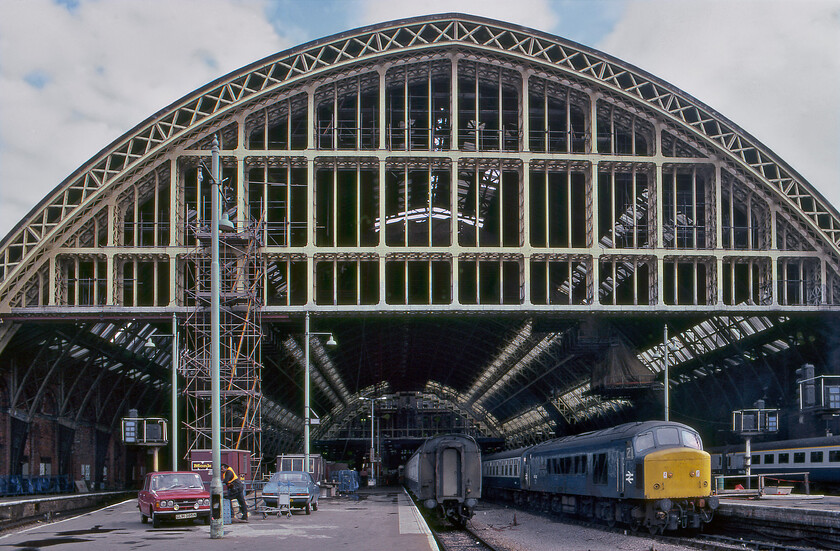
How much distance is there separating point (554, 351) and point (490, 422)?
1773 inches

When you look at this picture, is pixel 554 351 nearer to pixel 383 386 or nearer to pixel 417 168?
pixel 417 168

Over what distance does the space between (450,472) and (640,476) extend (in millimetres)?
7830

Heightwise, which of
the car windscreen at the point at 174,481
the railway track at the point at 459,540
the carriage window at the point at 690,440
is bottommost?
the railway track at the point at 459,540

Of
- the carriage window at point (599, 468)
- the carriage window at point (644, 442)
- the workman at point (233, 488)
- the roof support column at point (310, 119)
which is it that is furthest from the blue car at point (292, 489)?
the roof support column at point (310, 119)

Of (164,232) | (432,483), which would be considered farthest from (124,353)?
(432,483)

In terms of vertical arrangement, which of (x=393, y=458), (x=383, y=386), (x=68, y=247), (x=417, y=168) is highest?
(x=417, y=168)

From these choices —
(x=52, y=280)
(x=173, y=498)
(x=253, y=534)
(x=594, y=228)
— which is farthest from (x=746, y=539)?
(x=52, y=280)

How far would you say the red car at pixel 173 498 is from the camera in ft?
91.6

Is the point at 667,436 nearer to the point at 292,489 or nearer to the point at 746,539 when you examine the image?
the point at 746,539

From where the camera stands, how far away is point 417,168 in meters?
46.8

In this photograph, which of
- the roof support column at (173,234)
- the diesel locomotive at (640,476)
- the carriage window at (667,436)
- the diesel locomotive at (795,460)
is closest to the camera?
the diesel locomotive at (640,476)

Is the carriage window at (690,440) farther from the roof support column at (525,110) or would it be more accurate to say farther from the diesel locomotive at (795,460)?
the roof support column at (525,110)

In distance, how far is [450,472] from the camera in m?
34.1

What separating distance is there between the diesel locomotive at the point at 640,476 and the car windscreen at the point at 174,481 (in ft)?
43.1
